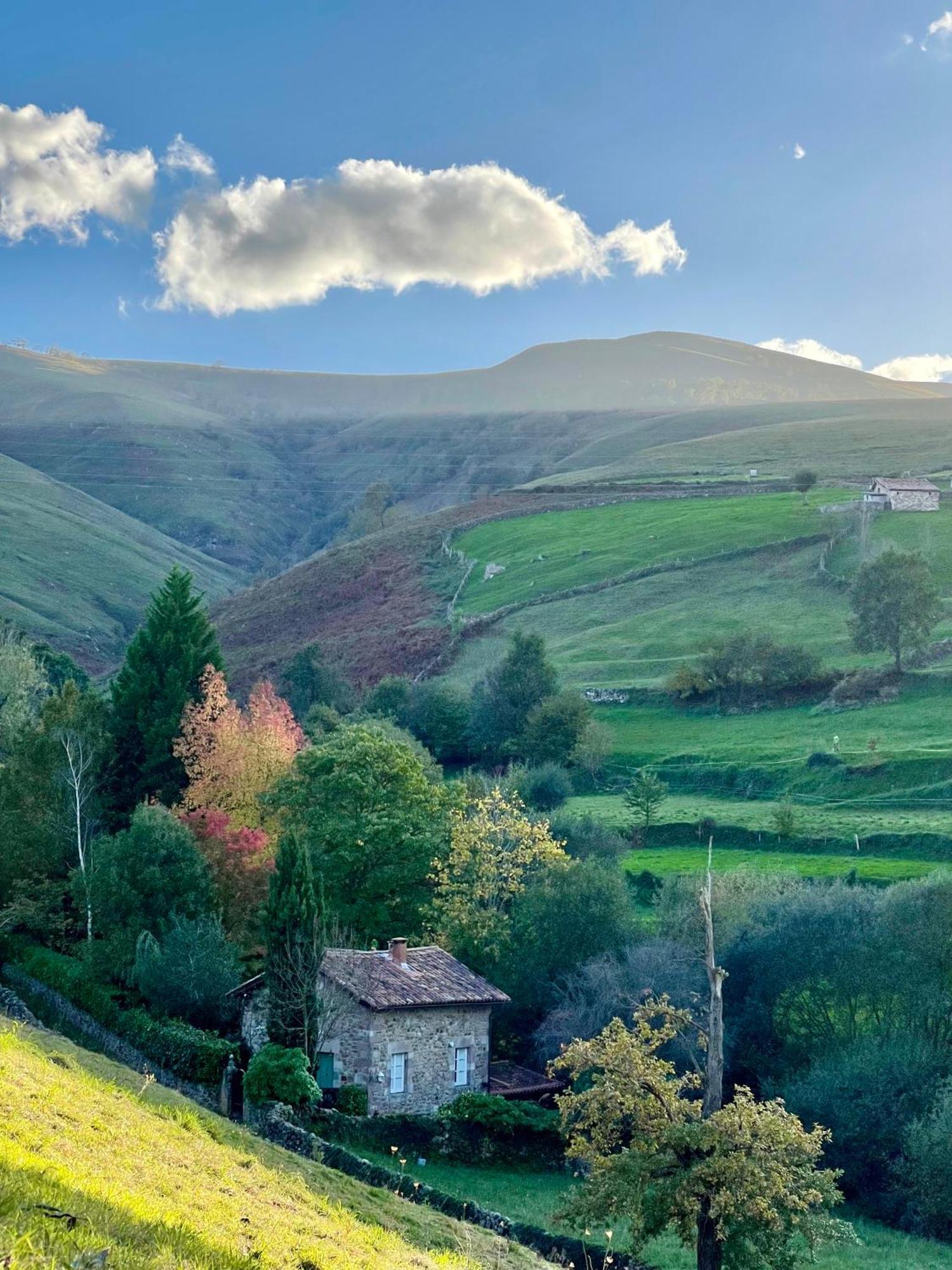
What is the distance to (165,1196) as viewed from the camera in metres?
12.7

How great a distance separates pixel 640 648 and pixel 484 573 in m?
31.1

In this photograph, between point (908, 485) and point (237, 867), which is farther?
point (908, 485)

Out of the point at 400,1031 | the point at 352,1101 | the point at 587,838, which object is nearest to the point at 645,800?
the point at 587,838

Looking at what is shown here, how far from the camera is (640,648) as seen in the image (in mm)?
85125

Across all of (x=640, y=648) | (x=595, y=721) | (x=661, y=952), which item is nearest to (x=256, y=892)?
(x=661, y=952)

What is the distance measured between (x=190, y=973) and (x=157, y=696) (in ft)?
61.6

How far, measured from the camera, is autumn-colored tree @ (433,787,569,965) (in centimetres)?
4203

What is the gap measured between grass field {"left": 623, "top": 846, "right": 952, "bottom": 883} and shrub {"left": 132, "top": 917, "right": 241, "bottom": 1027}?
17.1 m

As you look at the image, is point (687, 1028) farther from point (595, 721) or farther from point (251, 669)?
point (251, 669)

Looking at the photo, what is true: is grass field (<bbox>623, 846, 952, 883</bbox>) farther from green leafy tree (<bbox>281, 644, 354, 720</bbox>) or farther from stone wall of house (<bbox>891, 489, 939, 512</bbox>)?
stone wall of house (<bbox>891, 489, 939, 512</bbox>)

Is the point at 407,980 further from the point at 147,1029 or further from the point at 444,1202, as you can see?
the point at 444,1202

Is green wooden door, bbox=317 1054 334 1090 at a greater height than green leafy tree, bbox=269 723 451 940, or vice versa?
green leafy tree, bbox=269 723 451 940

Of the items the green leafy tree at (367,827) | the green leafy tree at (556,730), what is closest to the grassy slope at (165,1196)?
the green leafy tree at (367,827)

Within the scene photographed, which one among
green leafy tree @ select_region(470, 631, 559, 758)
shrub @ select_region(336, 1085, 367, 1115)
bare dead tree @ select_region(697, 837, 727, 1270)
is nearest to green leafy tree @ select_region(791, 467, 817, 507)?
green leafy tree @ select_region(470, 631, 559, 758)
